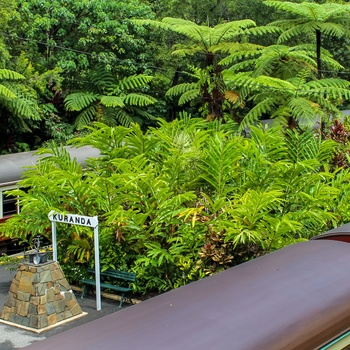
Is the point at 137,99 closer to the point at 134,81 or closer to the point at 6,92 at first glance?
the point at 134,81

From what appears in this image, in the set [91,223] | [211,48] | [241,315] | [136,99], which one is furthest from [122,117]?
[241,315]

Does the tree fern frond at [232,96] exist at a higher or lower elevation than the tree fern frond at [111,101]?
higher

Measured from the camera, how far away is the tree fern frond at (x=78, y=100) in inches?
827

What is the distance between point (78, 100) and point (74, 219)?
40.5 feet

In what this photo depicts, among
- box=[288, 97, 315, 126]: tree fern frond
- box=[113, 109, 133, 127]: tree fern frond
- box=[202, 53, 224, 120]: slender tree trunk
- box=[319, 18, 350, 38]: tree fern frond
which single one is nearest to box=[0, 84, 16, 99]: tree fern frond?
box=[202, 53, 224, 120]: slender tree trunk

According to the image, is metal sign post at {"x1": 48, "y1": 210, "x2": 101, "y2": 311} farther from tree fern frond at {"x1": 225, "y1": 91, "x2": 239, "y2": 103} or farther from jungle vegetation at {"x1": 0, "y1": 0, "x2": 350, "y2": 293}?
tree fern frond at {"x1": 225, "y1": 91, "x2": 239, "y2": 103}

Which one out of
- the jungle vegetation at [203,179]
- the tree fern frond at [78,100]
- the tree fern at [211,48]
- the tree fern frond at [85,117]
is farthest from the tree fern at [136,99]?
the tree fern at [211,48]

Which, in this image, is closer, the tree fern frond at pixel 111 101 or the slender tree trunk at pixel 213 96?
the slender tree trunk at pixel 213 96

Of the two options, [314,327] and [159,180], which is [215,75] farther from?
[314,327]

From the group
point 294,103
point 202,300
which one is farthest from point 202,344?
point 294,103

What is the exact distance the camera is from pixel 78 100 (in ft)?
69.5

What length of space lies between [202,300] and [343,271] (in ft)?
4.09

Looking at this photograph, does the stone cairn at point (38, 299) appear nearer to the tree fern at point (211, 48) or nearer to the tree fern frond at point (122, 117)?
the tree fern at point (211, 48)

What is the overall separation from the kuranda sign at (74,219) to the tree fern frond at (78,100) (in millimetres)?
11490
